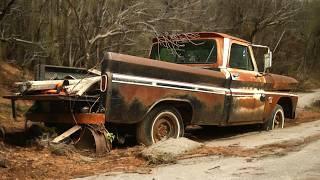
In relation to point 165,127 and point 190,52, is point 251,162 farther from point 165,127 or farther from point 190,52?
point 190,52

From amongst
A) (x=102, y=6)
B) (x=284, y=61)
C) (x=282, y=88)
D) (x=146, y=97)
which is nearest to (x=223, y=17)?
(x=284, y=61)

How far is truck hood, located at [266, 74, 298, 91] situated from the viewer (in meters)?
12.6

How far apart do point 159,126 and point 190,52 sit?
236 cm

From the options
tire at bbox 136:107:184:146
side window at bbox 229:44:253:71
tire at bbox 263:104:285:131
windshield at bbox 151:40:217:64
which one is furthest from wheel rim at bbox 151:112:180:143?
tire at bbox 263:104:285:131

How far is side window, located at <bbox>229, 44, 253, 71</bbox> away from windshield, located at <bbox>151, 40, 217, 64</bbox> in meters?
0.45

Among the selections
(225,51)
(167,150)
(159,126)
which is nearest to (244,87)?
(225,51)

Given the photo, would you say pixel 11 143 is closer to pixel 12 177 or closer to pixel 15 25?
pixel 12 177

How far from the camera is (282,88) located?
1321cm

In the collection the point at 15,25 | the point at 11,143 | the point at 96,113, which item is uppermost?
the point at 15,25

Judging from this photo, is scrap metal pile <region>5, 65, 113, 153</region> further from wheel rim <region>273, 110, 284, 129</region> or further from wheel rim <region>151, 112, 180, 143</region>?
wheel rim <region>273, 110, 284, 129</region>

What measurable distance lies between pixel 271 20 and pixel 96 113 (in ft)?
88.5

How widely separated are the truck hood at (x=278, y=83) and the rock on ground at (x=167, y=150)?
149 inches

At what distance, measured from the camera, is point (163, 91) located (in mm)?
9289

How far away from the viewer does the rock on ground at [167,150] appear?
323 inches
